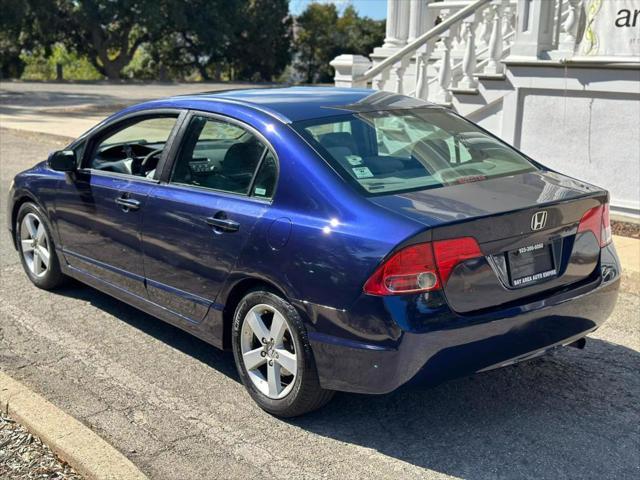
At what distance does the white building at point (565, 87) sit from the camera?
8.67 metres

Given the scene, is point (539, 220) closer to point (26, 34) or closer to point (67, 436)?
point (67, 436)

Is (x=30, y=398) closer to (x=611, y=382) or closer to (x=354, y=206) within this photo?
(x=354, y=206)

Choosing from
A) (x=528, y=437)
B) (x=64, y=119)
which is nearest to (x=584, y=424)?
(x=528, y=437)

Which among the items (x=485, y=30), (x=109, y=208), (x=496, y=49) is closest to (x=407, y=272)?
(x=109, y=208)

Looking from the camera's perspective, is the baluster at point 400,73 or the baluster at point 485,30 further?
the baluster at point 485,30

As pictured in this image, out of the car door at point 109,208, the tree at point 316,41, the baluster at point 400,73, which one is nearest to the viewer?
the car door at point 109,208

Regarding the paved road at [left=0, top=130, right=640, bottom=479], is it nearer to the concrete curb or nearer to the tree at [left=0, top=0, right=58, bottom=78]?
the concrete curb

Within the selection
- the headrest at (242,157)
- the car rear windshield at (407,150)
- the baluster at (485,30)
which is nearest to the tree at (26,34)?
the baluster at (485,30)

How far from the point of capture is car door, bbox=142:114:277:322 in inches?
168

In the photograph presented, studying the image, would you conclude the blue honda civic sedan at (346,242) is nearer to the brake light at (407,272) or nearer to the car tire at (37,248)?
the brake light at (407,272)

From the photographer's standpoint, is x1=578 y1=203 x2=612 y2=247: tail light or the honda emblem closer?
the honda emblem

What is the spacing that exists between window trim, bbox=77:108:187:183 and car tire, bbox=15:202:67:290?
0.70 m

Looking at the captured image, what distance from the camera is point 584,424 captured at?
408cm

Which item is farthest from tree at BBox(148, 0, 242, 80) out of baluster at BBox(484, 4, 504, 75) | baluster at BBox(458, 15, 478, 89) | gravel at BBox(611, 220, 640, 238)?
gravel at BBox(611, 220, 640, 238)
